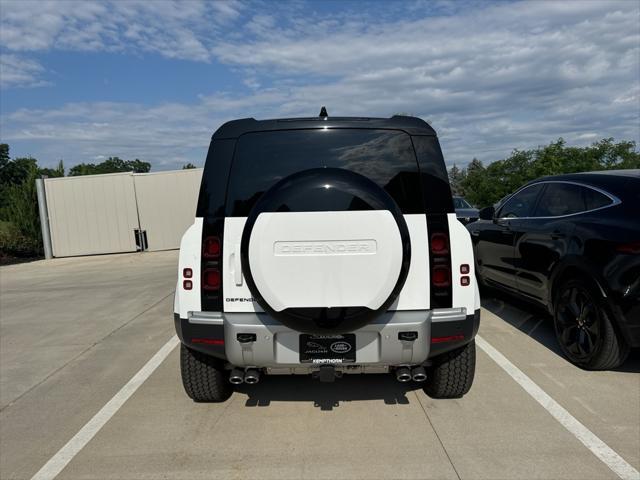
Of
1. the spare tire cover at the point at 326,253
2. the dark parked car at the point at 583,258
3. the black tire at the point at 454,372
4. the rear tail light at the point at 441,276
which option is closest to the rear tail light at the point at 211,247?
the spare tire cover at the point at 326,253

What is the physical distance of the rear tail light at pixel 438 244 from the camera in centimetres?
294

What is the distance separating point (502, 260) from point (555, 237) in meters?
1.27

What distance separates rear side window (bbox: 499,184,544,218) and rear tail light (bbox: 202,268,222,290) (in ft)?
12.0

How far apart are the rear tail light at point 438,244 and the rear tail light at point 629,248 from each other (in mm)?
1594

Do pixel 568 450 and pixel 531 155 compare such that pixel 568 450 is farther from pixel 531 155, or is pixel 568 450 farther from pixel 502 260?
pixel 531 155

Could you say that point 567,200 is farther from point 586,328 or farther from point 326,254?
point 326,254

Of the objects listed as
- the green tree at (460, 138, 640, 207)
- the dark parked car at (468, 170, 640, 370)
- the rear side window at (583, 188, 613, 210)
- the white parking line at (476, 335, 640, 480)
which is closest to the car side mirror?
the dark parked car at (468, 170, 640, 370)

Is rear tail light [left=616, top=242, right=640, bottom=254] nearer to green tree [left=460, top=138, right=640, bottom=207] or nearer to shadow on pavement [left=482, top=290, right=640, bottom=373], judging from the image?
shadow on pavement [left=482, top=290, right=640, bottom=373]

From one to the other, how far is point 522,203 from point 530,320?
1.40 m

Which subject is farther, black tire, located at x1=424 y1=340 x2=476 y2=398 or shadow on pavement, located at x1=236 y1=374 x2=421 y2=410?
shadow on pavement, located at x1=236 y1=374 x2=421 y2=410

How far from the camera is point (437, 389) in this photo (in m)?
3.55

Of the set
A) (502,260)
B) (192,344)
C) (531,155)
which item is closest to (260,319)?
(192,344)

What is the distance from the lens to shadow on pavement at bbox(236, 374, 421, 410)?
3.66m

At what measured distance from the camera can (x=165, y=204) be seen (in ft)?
54.1
